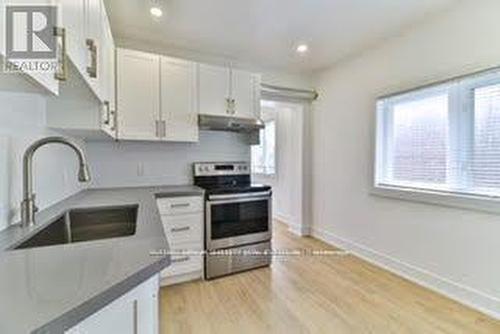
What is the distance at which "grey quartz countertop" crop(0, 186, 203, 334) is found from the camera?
1.84ft

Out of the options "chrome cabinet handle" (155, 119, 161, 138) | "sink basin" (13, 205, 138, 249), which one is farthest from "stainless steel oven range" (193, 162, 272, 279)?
"sink basin" (13, 205, 138, 249)

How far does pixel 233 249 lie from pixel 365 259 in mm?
1630

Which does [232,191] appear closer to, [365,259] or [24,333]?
[365,259]

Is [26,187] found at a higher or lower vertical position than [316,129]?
lower

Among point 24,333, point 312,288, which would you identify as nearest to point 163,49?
point 312,288

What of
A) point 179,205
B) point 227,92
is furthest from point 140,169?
point 227,92

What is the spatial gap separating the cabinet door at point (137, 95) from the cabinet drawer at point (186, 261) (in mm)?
1173

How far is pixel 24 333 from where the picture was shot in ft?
1.65

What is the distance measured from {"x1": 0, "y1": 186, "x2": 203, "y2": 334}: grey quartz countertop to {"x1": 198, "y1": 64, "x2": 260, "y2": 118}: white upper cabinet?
2.18 metres

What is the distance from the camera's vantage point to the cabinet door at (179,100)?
2938 millimetres

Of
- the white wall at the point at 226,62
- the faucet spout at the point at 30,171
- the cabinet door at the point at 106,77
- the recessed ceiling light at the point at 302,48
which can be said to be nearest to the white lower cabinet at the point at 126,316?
the faucet spout at the point at 30,171

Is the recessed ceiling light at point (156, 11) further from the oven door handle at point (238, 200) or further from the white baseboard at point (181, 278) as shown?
the white baseboard at point (181, 278)

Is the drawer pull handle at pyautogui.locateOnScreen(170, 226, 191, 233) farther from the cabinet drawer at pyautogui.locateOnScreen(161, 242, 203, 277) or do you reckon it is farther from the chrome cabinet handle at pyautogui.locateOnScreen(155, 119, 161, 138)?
the chrome cabinet handle at pyautogui.locateOnScreen(155, 119, 161, 138)

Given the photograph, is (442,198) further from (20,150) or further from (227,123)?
(20,150)
